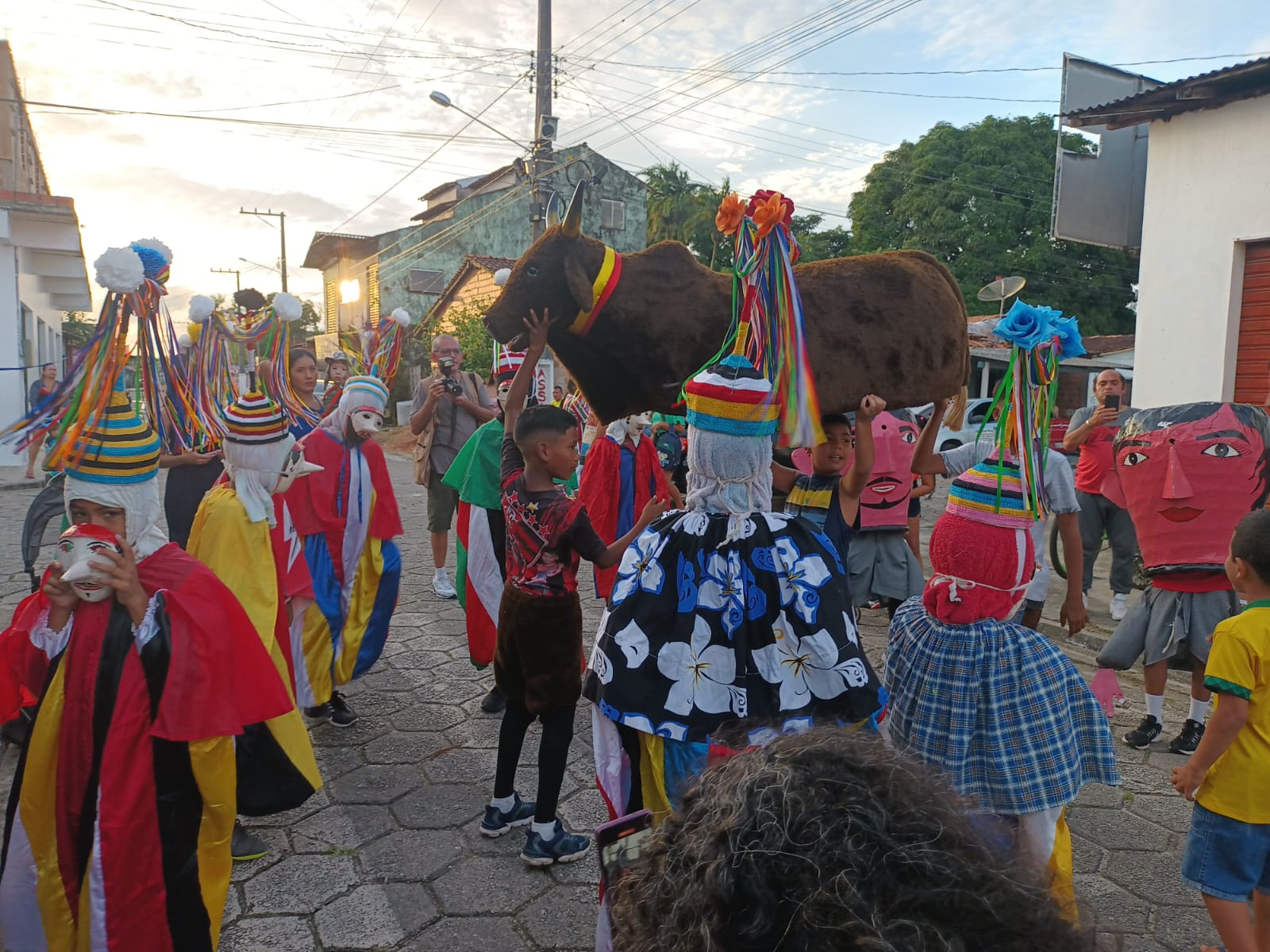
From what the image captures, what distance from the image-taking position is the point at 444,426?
654 centimetres

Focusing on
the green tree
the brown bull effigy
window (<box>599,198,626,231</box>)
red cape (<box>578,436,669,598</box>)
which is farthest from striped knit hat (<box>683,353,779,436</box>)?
window (<box>599,198,626,231</box>)

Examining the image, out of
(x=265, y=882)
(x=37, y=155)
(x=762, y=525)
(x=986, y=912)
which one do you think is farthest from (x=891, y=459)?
(x=37, y=155)

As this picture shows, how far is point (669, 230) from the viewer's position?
2900 centimetres

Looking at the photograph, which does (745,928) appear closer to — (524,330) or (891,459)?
(524,330)

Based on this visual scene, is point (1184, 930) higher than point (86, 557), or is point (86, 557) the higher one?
point (86, 557)

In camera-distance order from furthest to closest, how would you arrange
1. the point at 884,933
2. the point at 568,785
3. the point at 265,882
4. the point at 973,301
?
the point at 973,301 < the point at 568,785 < the point at 265,882 < the point at 884,933

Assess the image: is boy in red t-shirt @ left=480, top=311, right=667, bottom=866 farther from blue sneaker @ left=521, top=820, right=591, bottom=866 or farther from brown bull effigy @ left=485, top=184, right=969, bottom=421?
brown bull effigy @ left=485, top=184, right=969, bottom=421

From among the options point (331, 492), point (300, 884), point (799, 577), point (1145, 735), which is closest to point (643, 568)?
point (799, 577)

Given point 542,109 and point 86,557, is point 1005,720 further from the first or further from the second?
point 542,109

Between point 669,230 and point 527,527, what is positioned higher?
point 669,230

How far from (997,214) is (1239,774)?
25.1 metres

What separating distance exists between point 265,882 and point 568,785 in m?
1.21

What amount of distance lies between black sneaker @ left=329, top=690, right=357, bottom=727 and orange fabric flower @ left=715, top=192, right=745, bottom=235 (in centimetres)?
301

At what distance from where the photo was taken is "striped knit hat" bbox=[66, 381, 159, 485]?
93.0 inches
